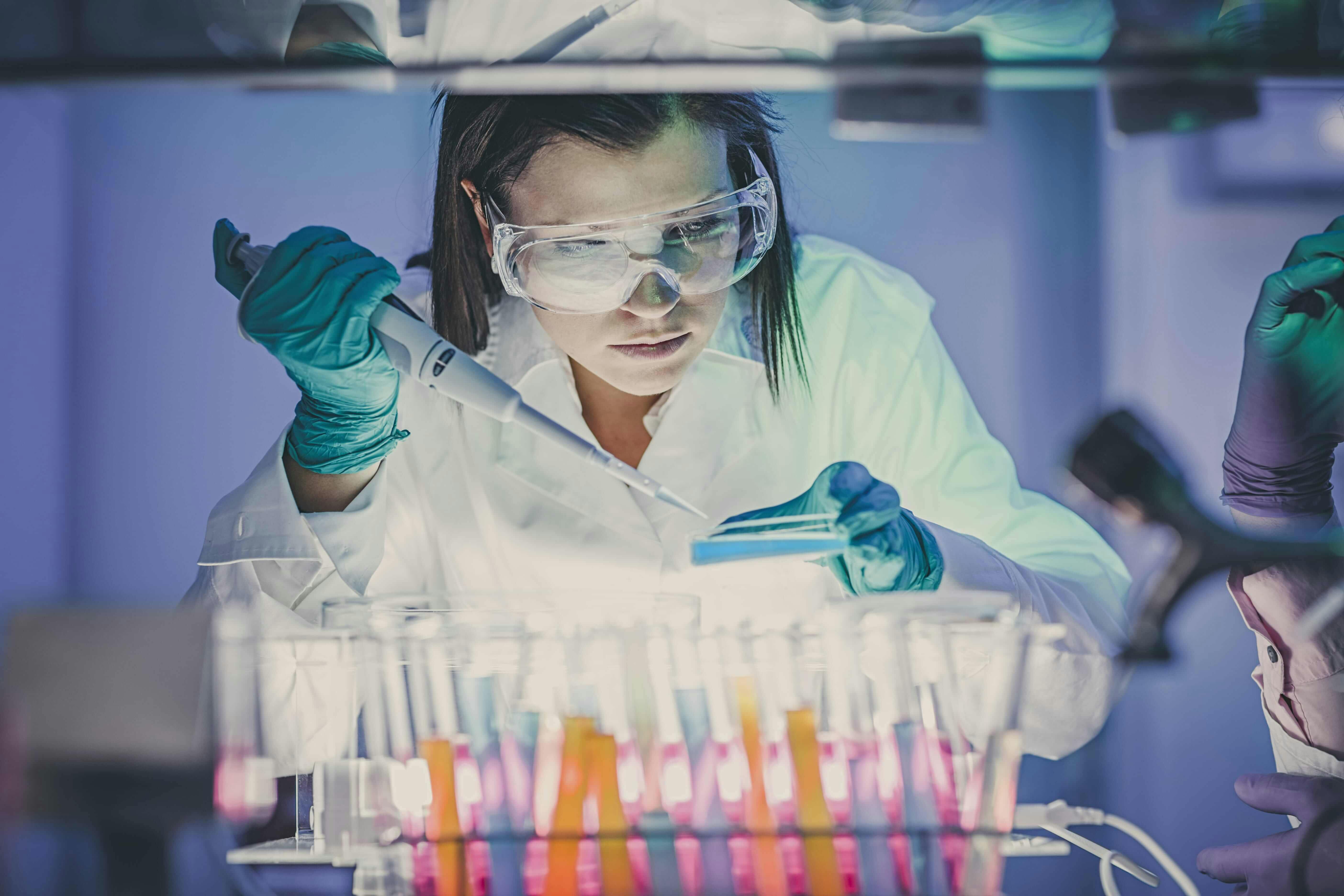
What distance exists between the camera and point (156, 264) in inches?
59.7

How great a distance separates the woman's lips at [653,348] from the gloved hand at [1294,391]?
74cm

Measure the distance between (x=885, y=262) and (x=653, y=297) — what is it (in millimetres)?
692

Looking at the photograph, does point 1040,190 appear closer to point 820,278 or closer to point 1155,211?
point 1155,211

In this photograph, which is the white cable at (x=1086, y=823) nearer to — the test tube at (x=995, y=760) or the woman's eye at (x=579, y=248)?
the test tube at (x=995, y=760)

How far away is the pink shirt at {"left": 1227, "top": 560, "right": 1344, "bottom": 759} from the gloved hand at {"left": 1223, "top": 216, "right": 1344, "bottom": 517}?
127 millimetres

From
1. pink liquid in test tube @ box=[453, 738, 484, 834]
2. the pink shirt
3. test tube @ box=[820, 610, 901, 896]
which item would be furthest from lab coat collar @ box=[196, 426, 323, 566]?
the pink shirt

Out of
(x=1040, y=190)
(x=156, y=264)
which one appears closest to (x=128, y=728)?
(x=156, y=264)

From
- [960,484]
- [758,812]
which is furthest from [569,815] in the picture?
[960,484]

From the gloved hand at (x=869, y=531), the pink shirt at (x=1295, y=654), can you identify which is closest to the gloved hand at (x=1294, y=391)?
the pink shirt at (x=1295, y=654)

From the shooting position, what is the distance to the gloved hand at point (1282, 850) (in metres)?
0.99

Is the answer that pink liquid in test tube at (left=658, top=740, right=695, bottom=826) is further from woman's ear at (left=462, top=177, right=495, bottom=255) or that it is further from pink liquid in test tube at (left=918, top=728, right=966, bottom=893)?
woman's ear at (left=462, top=177, right=495, bottom=255)

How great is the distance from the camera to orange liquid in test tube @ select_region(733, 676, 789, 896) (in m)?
0.88

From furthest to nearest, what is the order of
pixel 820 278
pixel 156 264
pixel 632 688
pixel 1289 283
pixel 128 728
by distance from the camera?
pixel 820 278, pixel 156 264, pixel 1289 283, pixel 632 688, pixel 128 728

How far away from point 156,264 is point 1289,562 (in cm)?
155
